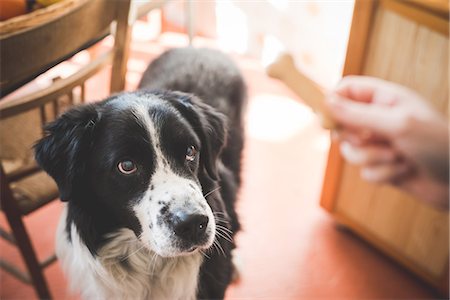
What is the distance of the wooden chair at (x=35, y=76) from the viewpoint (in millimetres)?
1228

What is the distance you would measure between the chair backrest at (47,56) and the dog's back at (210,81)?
0.57ft

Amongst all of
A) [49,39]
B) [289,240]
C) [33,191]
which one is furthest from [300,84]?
[289,240]

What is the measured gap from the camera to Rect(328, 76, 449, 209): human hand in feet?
2.19

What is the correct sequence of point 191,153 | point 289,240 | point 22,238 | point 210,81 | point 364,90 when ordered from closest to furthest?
point 364,90
point 191,153
point 22,238
point 210,81
point 289,240

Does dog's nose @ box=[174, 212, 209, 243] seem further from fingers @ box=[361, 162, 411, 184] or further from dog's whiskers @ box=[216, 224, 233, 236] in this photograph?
fingers @ box=[361, 162, 411, 184]

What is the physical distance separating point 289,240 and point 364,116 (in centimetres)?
139

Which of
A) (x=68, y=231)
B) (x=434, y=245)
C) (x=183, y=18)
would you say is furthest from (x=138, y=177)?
(x=183, y=18)

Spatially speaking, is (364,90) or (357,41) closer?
(364,90)

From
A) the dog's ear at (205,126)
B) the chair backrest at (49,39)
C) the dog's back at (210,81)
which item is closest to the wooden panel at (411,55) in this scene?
the dog's back at (210,81)

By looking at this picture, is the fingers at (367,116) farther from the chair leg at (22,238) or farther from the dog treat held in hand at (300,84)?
the chair leg at (22,238)

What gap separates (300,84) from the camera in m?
0.91

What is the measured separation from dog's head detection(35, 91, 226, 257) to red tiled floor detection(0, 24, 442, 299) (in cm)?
58

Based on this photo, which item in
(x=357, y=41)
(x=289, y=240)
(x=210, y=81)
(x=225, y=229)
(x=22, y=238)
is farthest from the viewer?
(x=289, y=240)

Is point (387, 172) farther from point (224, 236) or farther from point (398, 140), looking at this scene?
point (224, 236)
